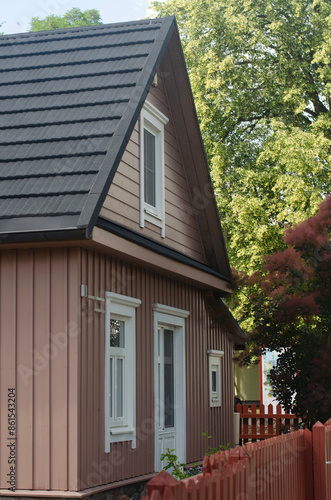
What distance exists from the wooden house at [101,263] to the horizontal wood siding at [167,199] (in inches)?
1.5

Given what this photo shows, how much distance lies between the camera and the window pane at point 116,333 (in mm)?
10352

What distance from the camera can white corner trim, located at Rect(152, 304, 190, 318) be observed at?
11898 millimetres

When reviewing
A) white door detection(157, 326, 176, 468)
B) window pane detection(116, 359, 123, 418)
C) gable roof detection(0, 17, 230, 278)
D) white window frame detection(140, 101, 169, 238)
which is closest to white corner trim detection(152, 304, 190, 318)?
white door detection(157, 326, 176, 468)

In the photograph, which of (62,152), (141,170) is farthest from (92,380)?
(141,170)

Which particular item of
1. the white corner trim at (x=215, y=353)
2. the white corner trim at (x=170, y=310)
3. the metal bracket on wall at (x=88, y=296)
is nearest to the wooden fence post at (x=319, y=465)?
the metal bracket on wall at (x=88, y=296)

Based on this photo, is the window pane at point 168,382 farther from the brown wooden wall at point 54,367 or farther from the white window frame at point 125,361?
the brown wooden wall at point 54,367

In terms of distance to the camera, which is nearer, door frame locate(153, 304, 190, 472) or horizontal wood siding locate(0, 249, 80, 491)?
horizontal wood siding locate(0, 249, 80, 491)

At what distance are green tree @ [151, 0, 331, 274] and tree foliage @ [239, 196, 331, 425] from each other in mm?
11308

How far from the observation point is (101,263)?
980 centimetres

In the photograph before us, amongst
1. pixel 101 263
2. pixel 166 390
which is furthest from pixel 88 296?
pixel 166 390

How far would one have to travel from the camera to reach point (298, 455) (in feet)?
28.1

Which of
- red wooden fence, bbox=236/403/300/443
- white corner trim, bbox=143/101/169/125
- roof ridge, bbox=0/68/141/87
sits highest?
roof ridge, bbox=0/68/141/87

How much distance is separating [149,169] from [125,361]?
333 centimetres

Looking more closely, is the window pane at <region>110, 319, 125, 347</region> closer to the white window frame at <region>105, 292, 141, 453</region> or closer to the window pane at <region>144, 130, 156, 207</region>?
the white window frame at <region>105, 292, 141, 453</region>
